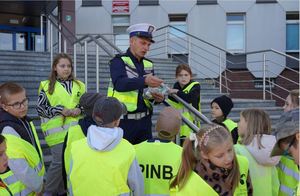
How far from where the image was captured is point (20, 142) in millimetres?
2998

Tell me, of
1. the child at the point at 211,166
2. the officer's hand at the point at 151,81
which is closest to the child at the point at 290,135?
the child at the point at 211,166

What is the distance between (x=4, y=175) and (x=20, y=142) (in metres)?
0.24

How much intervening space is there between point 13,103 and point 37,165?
465mm

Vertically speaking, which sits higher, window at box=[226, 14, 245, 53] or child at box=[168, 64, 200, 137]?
window at box=[226, 14, 245, 53]

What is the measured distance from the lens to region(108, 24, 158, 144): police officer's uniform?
11.2 ft

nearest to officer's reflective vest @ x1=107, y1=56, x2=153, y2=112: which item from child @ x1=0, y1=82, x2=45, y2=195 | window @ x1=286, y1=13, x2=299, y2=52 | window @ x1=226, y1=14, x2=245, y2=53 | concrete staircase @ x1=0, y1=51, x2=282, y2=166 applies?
child @ x1=0, y1=82, x2=45, y2=195

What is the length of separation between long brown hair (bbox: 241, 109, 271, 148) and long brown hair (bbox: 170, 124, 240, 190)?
492 mm

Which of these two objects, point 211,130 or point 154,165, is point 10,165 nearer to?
point 154,165

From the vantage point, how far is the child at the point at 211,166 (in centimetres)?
232

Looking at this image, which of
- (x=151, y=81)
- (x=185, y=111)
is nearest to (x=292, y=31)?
(x=185, y=111)

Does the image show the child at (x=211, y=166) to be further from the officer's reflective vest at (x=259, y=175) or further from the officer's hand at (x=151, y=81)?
the officer's hand at (x=151, y=81)

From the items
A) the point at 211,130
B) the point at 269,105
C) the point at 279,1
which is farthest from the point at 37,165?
the point at 279,1

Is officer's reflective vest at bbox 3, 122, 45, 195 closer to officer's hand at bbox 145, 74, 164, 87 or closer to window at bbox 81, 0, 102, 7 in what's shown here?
officer's hand at bbox 145, 74, 164, 87

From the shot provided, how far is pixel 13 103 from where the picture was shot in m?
3.11
